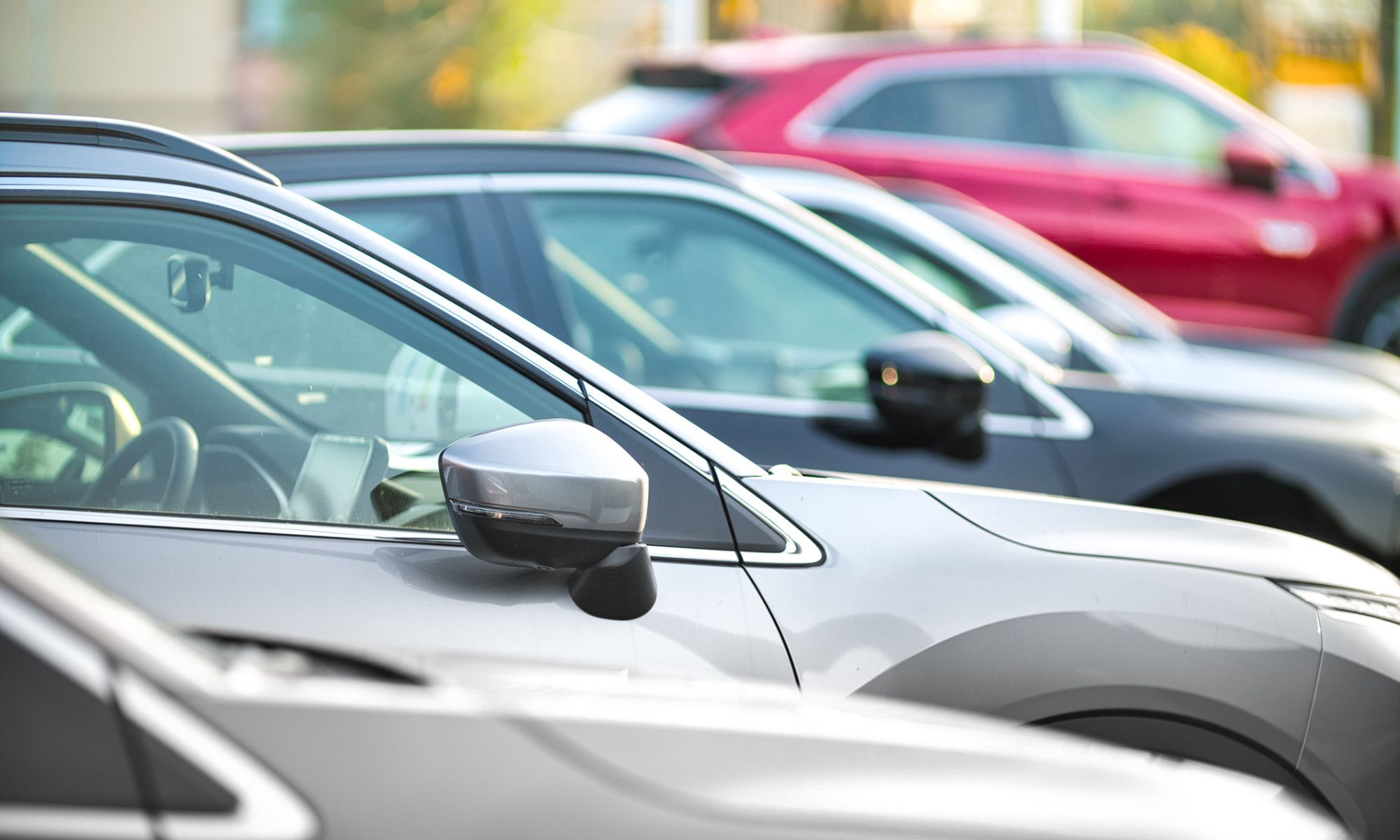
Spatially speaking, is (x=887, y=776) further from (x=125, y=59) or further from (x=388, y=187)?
(x=125, y=59)

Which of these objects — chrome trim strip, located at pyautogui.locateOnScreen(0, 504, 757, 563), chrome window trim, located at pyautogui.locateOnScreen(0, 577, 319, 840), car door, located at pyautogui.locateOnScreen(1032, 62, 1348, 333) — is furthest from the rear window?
chrome window trim, located at pyautogui.locateOnScreen(0, 577, 319, 840)

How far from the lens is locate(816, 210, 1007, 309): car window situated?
13.1 ft

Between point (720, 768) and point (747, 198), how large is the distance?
2357 mm

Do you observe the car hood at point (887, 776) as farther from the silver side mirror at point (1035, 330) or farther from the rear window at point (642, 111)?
the rear window at point (642, 111)

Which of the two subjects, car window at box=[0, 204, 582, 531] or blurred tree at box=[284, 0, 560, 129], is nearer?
car window at box=[0, 204, 582, 531]

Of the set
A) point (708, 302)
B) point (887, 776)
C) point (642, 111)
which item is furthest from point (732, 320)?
point (887, 776)

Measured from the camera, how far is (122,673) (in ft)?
3.65

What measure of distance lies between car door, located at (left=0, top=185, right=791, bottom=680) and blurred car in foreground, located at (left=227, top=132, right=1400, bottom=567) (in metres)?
1.20

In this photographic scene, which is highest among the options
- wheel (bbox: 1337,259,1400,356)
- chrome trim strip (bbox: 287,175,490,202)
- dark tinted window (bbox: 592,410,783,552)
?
chrome trim strip (bbox: 287,175,490,202)

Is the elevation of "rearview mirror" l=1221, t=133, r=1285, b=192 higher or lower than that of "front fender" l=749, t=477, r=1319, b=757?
higher

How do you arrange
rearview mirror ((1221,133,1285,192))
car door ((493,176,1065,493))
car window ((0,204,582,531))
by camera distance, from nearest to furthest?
car window ((0,204,582,531)) → car door ((493,176,1065,493)) → rearview mirror ((1221,133,1285,192))

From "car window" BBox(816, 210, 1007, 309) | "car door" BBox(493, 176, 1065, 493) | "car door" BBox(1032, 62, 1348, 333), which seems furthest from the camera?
"car door" BBox(1032, 62, 1348, 333)

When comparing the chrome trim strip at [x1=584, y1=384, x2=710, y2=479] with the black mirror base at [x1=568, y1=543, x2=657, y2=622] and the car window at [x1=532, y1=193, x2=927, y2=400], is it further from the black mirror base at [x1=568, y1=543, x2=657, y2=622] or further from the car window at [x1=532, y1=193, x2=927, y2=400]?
the car window at [x1=532, y1=193, x2=927, y2=400]

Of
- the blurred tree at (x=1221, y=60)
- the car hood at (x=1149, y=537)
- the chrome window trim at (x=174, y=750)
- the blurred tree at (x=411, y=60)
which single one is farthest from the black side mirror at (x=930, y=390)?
the blurred tree at (x=1221, y=60)
